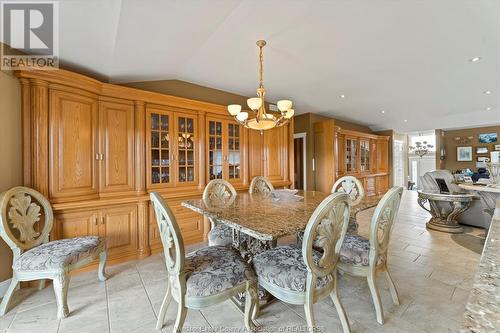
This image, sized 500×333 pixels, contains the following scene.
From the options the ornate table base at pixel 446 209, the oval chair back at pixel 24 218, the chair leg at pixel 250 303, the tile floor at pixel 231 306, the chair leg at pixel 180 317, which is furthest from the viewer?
the ornate table base at pixel 446 209

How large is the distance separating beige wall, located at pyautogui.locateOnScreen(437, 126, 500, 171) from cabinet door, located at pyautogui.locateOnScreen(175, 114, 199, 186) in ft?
30.0

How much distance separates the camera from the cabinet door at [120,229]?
259 centimetres

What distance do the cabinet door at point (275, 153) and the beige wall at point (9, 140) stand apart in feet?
10.4

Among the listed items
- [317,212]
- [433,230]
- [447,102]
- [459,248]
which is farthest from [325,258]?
[447,102]

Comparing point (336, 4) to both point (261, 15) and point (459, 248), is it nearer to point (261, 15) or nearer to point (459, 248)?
point (261, 15)

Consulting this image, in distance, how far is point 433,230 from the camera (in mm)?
3822

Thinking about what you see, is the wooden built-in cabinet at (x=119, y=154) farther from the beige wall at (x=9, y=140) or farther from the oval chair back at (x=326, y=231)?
the oval chair back at (x=326, y=231)

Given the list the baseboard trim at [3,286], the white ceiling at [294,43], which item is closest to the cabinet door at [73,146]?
the white ceiling at [294,43]

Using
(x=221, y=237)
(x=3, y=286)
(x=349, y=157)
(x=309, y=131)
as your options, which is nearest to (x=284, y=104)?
(x=221, y=237)

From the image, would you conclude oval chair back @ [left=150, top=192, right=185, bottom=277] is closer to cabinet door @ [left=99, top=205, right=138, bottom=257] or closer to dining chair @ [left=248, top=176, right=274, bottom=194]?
cabinet door @ [left=99, top=205, right=138, bottom=257]

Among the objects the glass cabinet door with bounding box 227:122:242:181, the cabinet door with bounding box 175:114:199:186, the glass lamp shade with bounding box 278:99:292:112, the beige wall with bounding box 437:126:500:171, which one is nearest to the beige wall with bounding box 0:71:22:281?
the cabinet door with bounding box 175:114:199:186

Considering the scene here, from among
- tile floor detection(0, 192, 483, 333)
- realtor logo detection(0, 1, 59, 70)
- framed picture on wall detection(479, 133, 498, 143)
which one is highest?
realtor logo detection(0, 1, 59, 70)

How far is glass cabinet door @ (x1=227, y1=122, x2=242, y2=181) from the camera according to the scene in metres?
3.70

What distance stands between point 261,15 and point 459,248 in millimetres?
3800
